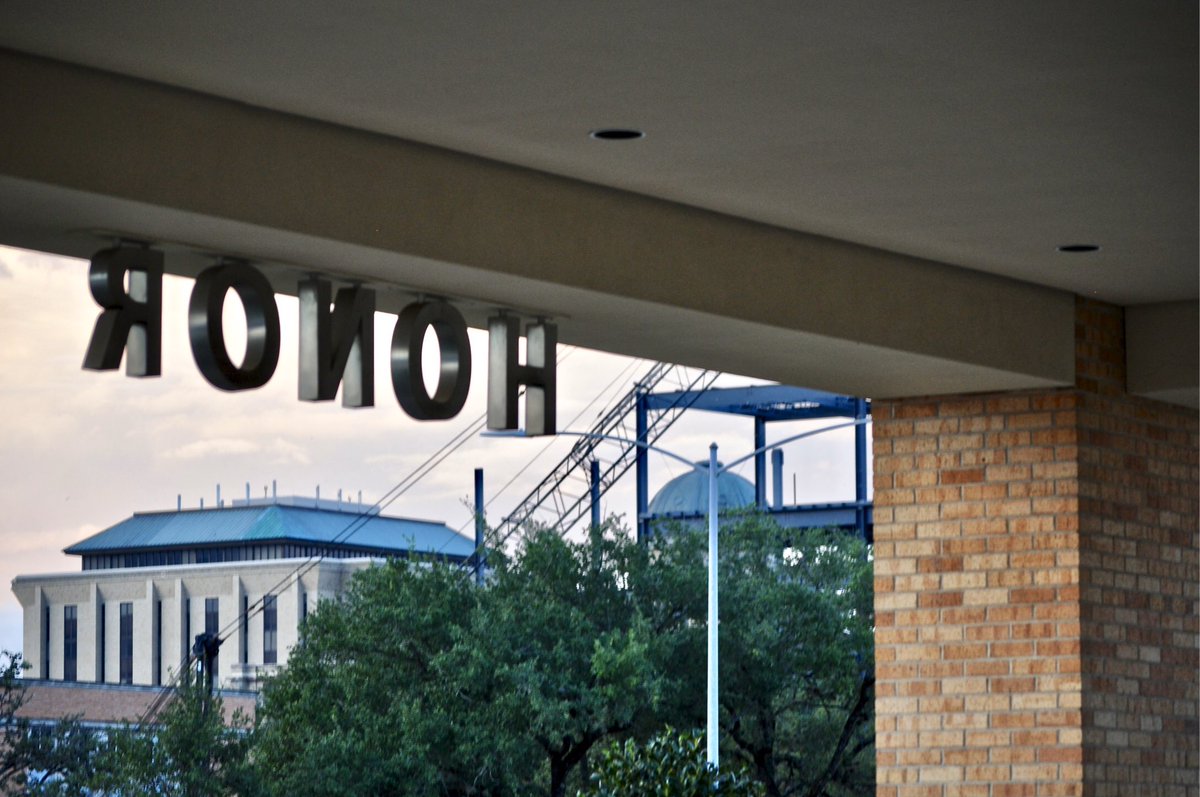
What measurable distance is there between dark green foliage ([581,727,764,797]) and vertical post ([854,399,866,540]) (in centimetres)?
2390

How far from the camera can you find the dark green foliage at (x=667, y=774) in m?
8.73

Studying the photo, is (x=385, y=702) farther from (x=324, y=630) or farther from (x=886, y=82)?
(x=886, y=82)

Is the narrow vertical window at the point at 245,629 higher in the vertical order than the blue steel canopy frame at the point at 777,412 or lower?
lower

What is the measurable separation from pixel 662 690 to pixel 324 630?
5651mm

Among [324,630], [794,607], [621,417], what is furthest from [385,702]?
[621,417]

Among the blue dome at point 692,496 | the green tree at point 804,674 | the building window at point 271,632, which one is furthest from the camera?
the building window at point 271,632

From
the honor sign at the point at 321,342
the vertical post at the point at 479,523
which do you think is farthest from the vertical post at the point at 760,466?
the honor sign at the point at 321,342

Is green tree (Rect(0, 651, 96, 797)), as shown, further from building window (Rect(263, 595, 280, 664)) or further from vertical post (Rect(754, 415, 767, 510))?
building window (Rect(263, 595, 280, 664))

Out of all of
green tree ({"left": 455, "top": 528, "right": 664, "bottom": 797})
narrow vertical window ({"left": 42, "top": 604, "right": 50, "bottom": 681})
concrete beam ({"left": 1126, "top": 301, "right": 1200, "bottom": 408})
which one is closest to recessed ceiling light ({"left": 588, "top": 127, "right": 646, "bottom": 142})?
concrete beam ({"left": 1126, "top": 301, "right": 1200, "bottom": 408})

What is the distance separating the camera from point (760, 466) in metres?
36.8

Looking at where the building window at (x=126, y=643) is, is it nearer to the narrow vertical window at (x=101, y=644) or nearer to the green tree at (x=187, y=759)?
the narrow vertical window at (x=101, y=644)

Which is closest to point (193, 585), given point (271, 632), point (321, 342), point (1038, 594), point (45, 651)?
point (271, 632)

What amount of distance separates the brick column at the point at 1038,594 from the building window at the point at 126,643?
48449 mm

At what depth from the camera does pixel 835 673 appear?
1177 inches
